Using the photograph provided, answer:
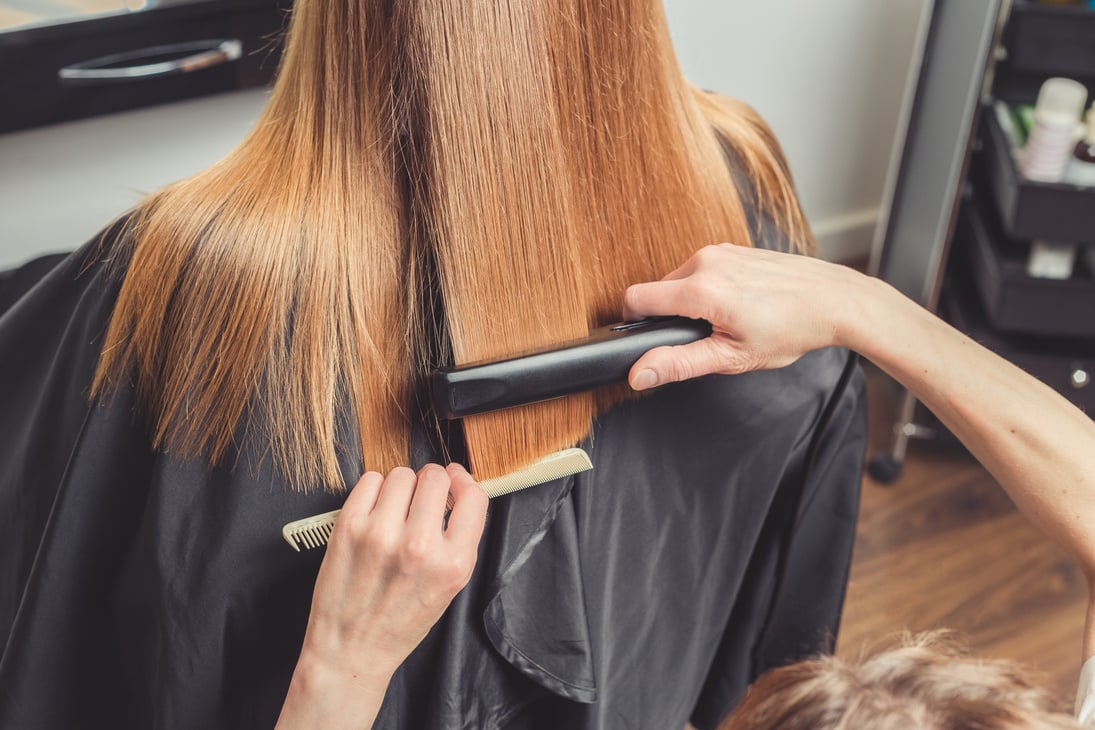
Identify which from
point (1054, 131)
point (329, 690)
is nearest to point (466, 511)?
point (329, 690)

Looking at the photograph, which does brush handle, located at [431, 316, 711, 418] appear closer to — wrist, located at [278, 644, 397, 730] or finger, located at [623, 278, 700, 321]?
finger, located at [623, 278, 700, 321]

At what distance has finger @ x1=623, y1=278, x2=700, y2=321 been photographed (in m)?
0.77

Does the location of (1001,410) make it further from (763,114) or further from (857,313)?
(763,114)

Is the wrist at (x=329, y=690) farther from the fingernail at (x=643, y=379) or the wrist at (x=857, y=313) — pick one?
the wrist at (x=857, y=313)

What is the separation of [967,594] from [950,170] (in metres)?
0.82

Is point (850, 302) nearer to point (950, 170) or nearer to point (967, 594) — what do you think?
point (950, 170)

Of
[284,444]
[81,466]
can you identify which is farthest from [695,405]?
[81,466]

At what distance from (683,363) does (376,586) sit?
30 cm

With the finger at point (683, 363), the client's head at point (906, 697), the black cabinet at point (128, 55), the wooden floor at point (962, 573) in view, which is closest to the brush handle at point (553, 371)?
the finger at point (683, 363)

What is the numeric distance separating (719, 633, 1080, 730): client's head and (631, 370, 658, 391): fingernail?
9.3 inches

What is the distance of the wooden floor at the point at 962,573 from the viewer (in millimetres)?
1777

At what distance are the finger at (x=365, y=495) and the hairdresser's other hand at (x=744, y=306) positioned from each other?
0.21m

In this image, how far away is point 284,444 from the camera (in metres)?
0.74

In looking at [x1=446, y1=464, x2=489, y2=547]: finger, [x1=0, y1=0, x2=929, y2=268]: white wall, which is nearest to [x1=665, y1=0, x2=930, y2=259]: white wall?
[x1=0, y1=0, x2=929, y2=268]: white wall
